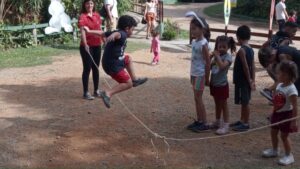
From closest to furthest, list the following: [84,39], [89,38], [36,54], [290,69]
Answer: [290,69] < [84,39] < [89,38] < [36,54]

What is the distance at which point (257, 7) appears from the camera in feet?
Answer: 94.3

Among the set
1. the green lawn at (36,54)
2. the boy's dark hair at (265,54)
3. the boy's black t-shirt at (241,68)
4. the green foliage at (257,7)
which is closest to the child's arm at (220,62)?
the boy's black t-shirt at (241,68)

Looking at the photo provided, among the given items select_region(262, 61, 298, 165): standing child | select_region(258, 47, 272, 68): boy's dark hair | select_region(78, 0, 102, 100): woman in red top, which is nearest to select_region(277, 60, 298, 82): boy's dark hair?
select_region(262, 61, 298, 165): standing child

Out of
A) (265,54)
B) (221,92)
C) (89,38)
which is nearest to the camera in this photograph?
(221,92)

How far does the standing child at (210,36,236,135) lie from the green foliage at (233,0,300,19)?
20682 millimetres

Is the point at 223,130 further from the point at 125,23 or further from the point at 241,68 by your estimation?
the point at 125,23

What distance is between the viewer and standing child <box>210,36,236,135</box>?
6472mm

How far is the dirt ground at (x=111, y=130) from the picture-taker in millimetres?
5727

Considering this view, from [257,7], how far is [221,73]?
76.2 feet

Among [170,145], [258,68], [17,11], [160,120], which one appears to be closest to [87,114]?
[160,120]

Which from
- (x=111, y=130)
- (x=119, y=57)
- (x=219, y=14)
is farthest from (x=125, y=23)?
(x=219, y=14)

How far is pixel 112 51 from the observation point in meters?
6.70

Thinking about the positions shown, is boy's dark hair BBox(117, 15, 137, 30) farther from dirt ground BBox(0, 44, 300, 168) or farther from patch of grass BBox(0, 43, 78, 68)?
patch of grass BBox(0, 43, 78, 68)

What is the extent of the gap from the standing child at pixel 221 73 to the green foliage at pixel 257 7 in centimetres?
2068
